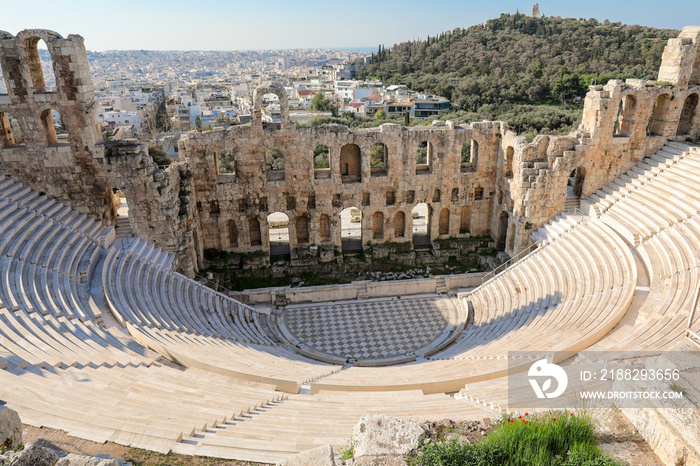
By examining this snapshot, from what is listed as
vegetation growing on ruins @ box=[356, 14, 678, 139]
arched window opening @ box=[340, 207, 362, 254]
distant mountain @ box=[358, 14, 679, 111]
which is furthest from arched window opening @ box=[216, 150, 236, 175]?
distant mountain @ box=[358, 14, 679, 111]

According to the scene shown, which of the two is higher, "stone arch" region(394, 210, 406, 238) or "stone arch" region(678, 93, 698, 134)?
"stone arch" region(678, 93, 698, 134)

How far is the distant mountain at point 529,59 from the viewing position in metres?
58.5

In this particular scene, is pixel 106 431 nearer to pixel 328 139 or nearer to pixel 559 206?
pixel 328 139

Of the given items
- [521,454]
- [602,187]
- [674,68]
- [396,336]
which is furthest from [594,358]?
[674,68]

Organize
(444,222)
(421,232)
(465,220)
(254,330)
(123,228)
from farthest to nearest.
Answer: (421,232) → (465,220) → (444,222) → (123,228) → (254,330)

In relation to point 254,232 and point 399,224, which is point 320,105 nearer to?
point 399,224

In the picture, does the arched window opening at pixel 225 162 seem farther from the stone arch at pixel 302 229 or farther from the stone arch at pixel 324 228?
the stone arch at pixel 324 228

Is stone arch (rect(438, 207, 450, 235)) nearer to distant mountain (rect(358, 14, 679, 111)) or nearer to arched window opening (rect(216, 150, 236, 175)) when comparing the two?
arched window opening (rect(216, 150, 236, 175))

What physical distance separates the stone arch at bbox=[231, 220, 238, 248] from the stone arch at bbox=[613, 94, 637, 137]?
21.3 m

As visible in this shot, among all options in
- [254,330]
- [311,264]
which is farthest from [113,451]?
[311,264]

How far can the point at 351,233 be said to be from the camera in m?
30.0

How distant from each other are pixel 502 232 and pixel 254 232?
14.1m

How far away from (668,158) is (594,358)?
16416 mm

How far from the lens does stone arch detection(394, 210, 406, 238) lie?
26734 mm
